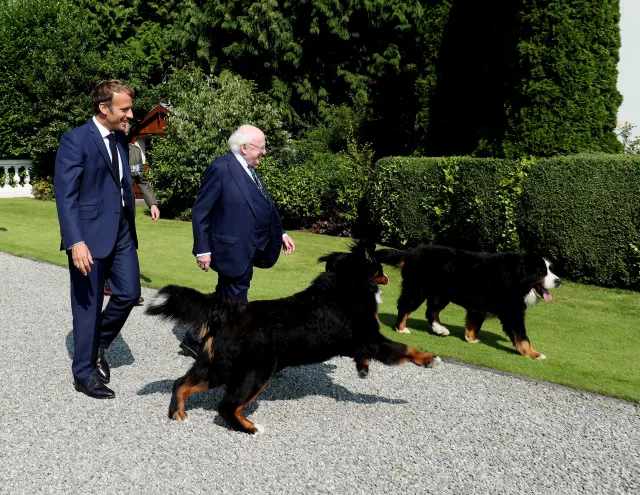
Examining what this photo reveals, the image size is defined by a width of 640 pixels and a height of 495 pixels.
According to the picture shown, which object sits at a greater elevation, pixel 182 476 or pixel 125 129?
pixel 125 129

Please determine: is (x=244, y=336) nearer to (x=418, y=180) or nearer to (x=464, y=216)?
(x=464, y=216)

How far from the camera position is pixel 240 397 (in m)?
4.86

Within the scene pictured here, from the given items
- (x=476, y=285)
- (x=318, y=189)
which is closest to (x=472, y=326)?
(x=476, y=285)

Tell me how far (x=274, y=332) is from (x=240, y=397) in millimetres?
521

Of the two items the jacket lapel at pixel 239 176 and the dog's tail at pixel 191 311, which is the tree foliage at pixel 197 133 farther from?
the dog's tail at pixel 191 311

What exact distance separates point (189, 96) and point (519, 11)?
11.8 m

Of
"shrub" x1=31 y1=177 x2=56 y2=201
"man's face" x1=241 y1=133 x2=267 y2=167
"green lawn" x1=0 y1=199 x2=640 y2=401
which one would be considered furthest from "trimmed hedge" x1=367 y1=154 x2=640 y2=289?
"shrub" x1=31 y1=177 x2=56 y2=201

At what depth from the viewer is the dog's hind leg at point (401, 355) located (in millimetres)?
5191

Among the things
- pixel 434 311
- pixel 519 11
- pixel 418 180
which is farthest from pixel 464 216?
pixel 434 311

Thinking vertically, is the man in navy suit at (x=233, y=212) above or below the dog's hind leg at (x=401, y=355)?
above

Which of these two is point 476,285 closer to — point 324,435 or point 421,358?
point 421,358

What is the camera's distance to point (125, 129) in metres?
5.75

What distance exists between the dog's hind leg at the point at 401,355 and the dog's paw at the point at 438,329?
2834 millimetres

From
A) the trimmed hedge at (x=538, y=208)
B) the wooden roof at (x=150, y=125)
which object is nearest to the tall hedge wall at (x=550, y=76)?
the trimmed hedge at (x=538, y=208)
